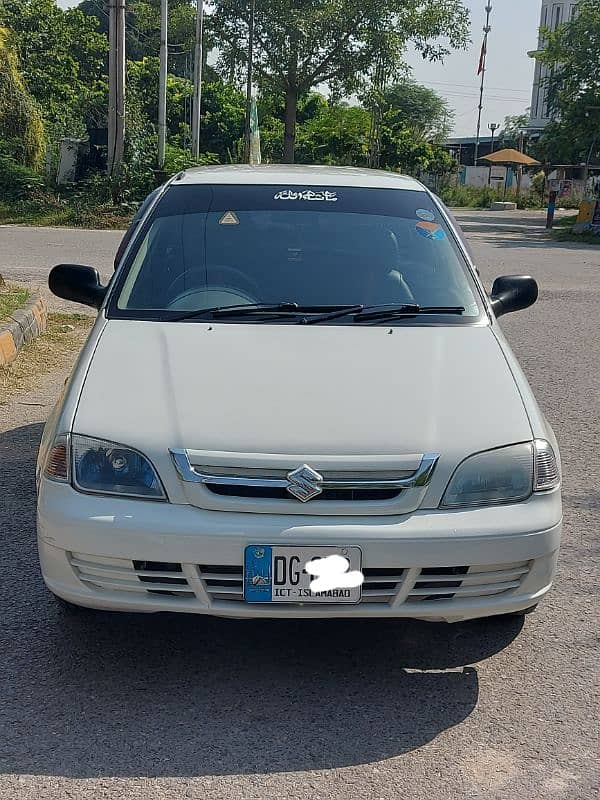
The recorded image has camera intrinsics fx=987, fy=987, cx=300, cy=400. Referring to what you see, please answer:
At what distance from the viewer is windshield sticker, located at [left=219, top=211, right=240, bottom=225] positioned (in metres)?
4.48

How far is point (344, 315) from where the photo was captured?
397 centimetres

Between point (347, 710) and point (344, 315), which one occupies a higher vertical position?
point (344, 315)

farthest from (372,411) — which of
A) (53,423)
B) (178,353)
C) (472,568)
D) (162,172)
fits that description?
(162,172)

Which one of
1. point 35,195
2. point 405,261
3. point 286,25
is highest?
point 286,25

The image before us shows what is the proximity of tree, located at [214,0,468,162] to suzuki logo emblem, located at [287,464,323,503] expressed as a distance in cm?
3737

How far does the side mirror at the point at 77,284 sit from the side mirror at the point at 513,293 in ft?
5.92

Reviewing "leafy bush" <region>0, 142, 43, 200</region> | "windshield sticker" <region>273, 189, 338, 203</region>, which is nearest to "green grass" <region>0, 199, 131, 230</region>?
"leafy bush" <region>0, 142, 43, 200</region>

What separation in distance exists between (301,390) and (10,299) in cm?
662

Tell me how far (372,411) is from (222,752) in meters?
1.14

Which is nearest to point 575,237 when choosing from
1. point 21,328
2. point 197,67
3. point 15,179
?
point 15,179

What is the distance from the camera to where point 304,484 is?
2.96 meters

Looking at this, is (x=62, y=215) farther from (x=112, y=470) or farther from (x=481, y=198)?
Answer: (x=481, y=198)

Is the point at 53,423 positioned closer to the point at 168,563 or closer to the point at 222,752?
the point at 168,563

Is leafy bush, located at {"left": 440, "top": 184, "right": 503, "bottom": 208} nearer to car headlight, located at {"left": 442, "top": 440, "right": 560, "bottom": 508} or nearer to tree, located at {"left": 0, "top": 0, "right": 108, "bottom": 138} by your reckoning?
tree, located at {"left": 0, "top": 0, "right": 108, "bottom": 138}
